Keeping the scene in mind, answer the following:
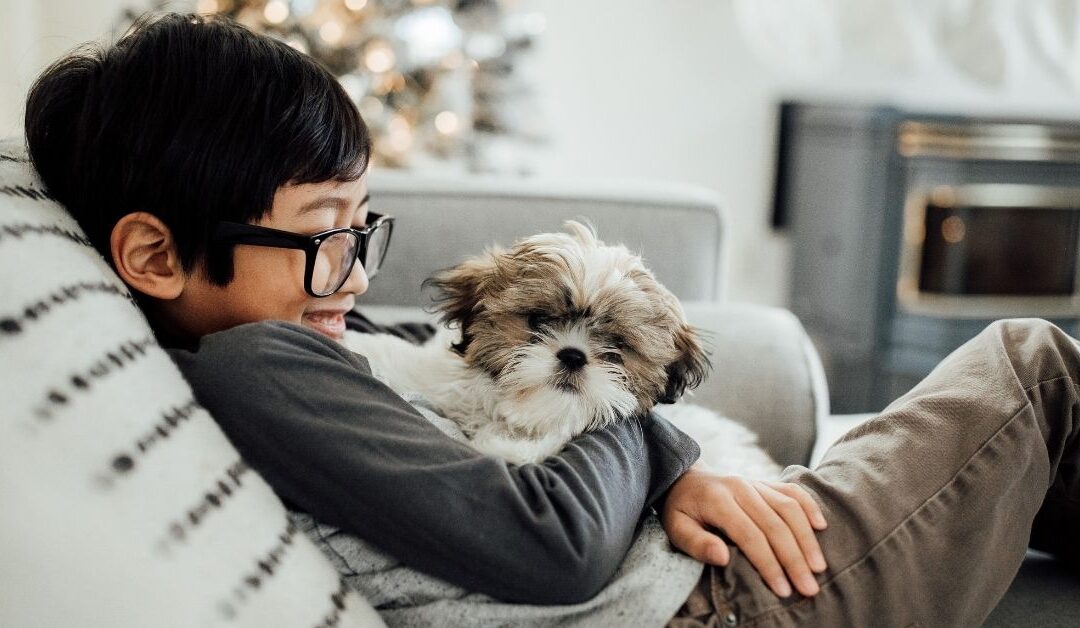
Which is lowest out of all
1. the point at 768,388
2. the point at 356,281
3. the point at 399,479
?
the point at 768,388

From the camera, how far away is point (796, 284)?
192 inches

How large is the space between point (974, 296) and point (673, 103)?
1.95 metres

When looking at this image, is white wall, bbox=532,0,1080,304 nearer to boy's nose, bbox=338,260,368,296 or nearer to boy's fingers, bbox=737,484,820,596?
boy's nose, bbox=338,260,368,296

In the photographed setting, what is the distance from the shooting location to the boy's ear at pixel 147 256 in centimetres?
115

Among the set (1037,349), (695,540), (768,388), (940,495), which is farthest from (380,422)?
(768,388)

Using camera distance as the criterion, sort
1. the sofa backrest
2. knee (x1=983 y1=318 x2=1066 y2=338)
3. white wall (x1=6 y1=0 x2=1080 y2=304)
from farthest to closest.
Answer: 1. white wall (x1=6 y1=0 x2=1080 y2=304)
2. the sofa backrest
3. knee (x1=983 y1=318 x2=1066 y2=338)

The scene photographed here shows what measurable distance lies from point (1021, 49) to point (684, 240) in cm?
284

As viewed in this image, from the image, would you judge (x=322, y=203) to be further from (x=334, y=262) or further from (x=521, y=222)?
(x=521, y=222)

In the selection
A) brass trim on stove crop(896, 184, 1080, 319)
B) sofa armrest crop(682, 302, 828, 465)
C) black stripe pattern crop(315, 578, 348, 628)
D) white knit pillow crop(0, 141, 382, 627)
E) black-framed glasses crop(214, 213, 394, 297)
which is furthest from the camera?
brass trim on stove crop(896, 184, 1080, 319)

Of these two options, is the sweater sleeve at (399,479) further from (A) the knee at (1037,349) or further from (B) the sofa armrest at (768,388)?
(B) the sofa armrest at (768,388)

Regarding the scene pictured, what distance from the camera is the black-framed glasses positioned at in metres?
1.15

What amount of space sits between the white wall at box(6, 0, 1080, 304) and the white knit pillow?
4001 mm

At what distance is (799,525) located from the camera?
1.07 metres

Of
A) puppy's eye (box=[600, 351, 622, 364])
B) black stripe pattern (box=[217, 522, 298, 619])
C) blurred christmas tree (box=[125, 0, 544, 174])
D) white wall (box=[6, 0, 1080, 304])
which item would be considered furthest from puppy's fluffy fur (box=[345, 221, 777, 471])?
white wall (box=[6, 0, 1080, 304])
